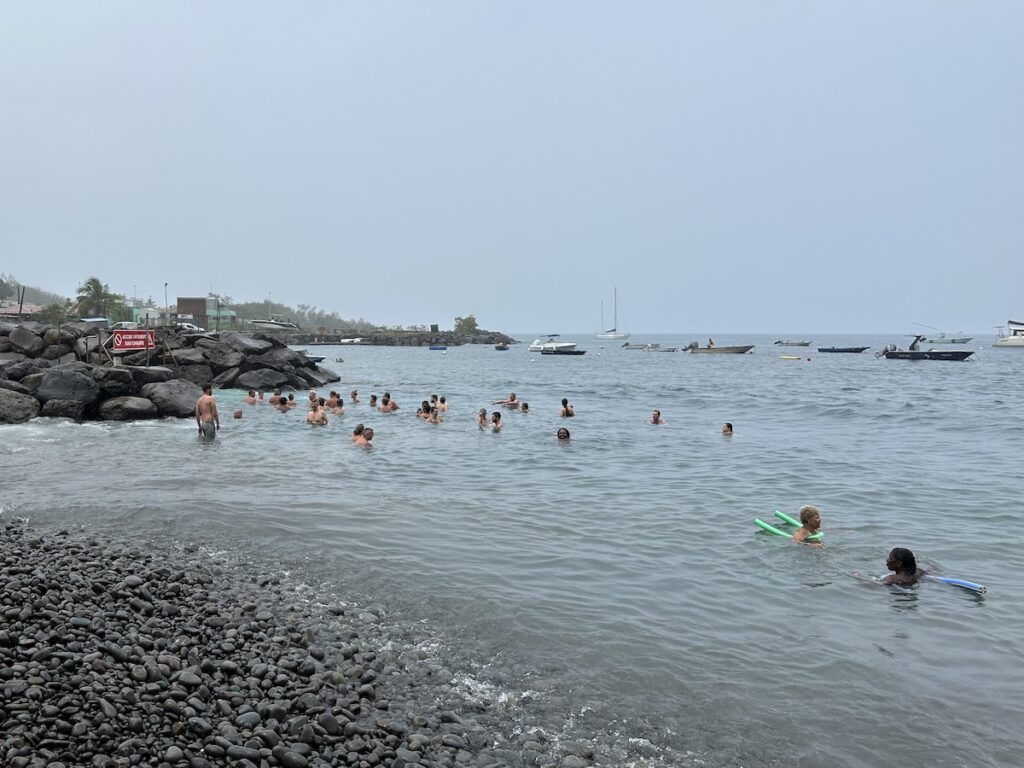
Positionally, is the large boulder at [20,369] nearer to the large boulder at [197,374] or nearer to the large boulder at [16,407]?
the large boulder at [16,407]

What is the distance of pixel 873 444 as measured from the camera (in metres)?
24.6

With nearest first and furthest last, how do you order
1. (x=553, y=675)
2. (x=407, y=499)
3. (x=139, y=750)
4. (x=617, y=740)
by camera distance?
(x=139, y=750) < (x=617, y=740) < (x=553, y=675) < (x=407, y=499)

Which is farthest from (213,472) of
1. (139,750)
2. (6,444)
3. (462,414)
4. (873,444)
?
(873,444)

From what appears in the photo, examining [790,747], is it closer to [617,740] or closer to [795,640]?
[617,740]

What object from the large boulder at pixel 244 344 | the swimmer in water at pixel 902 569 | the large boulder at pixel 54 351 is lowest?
the swimmer in water at pixel 902 569

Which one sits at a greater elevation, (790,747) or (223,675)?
(223,675)

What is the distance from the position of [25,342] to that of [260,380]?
38.2ft

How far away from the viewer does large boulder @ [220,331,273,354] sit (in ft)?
141

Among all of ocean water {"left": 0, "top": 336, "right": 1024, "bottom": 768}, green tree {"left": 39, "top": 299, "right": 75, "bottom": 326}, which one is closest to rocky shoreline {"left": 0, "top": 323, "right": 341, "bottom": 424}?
ocean water {"left": 0, "top": 336, "right": 1024, "bottom": 768}

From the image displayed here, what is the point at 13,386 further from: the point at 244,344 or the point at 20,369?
the point at 244,344

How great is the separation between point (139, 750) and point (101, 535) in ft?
22.6

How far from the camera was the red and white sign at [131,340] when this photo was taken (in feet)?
116

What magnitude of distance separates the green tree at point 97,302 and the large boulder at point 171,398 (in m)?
72.5

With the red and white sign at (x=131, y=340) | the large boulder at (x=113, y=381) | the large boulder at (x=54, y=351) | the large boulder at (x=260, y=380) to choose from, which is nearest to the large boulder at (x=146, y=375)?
the large boulder at (x=113, y=381)
